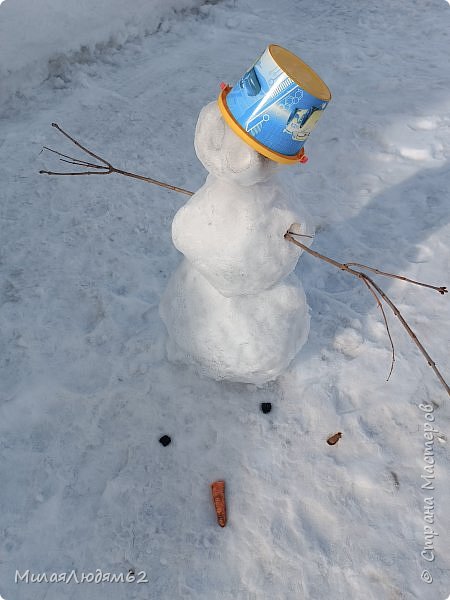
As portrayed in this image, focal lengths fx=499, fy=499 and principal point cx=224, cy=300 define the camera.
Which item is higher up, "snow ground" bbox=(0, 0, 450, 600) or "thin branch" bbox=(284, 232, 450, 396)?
"thin branch" bbox=(284, 232, 450, 396)

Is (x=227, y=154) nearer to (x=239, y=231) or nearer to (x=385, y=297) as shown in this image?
(x=239, y=231)

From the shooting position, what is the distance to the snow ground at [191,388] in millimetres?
A: 2180

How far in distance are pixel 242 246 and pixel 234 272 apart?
0.13 meters

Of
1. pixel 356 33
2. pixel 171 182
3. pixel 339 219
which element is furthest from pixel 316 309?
pixel 356 33

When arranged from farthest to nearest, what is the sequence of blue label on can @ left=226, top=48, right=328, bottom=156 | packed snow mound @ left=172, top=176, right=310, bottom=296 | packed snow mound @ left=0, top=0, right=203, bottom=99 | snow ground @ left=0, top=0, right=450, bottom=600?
packed snow mound @ left=0, top=0, right=203, bottom=99 → snow ground @ left=0, top=0, right=450, bottom=600 → packed snow mound @ left=172, top=176, right=310, bottom=296 → blue label on can @ left=226, top=48, right=328, bottom=156

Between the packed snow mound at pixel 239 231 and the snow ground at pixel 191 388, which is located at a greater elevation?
the packed snow mound at pixel 239 231

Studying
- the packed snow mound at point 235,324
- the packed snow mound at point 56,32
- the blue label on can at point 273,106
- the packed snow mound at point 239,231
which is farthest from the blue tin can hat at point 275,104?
the packed snow mound at point 56,32

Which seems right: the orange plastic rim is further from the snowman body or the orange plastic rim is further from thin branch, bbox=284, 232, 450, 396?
thin branch, bbox=284, 232, 450, 396

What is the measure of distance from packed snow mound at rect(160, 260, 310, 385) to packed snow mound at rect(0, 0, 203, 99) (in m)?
2.99

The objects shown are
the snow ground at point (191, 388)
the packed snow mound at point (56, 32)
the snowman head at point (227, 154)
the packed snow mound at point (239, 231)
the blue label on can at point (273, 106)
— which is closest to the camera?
the blue label on can at point (273, 106)

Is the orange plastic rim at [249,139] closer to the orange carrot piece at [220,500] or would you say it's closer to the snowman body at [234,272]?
the snowman body at [234,272]

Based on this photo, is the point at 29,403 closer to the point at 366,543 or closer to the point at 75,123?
the point at 366,543

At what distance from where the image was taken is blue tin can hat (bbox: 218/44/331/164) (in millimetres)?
1547

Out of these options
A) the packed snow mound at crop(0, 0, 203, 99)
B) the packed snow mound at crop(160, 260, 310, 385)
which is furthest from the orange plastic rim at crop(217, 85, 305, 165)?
the packed snow mound at crop(0, 0, 203, 99)
